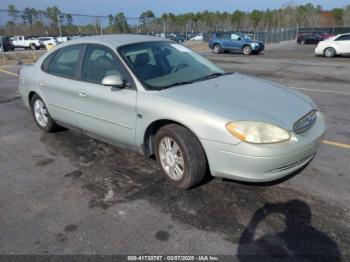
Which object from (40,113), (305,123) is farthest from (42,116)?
(305,123)

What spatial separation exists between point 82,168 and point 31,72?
222 cm

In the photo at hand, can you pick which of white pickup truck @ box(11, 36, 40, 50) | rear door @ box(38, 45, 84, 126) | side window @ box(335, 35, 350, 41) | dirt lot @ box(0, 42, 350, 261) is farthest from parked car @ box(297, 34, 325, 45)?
rear door @ box(38, 45, 84, 126)

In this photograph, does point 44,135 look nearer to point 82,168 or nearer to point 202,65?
point 82,168

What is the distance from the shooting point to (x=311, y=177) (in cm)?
387

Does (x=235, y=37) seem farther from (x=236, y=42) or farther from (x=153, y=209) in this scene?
(x=153, y=209)

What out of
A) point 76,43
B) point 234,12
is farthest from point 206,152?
point 234,12

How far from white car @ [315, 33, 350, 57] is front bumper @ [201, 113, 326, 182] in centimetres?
2099

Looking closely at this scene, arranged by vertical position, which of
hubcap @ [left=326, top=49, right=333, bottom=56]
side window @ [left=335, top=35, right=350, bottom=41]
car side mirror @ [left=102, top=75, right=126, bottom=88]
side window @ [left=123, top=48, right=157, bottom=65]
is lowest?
hubcap @ [left=326, top=49, right=333, bottom=56]

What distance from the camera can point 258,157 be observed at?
10.0 ft

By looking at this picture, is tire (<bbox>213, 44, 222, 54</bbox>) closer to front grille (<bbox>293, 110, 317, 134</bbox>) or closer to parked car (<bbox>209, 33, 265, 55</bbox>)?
parked car (<bbox>209, 33, 265, 55</bbox>)

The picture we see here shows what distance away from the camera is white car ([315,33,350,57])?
2136 cm

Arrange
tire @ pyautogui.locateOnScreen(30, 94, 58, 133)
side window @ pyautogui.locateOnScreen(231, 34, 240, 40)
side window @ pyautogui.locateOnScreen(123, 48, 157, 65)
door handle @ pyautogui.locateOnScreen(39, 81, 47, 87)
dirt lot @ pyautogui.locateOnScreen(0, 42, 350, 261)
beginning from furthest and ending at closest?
1. side window @ pyautogui.locateOnScreen(231, 34, 240, 40)
2. tire @ pyautogui.locateOnScreen(30, 94, 58, 133)
3. door handle @ pyautogui.locateOnScreen(39, 81, 47, 87)
4. side window @ pyautogui.locateOnScreen(123, 48, 157, 65)
5. dirt lot @ pyautogui.locateOnScreen(0, 42, 350, 261)

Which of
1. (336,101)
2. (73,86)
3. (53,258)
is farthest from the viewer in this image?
(336,101)

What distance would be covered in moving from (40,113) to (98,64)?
6.19 feet
